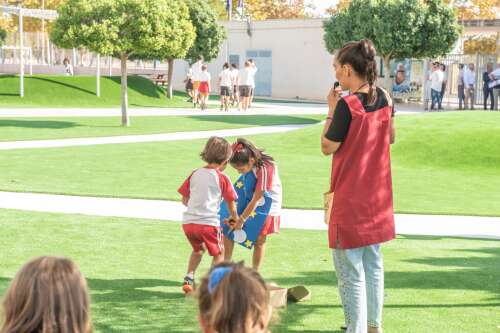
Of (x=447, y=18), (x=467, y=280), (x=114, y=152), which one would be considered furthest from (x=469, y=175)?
(x=447, y=18)

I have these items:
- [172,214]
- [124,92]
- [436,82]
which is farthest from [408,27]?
[172,214]

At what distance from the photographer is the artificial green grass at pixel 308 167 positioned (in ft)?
40.6

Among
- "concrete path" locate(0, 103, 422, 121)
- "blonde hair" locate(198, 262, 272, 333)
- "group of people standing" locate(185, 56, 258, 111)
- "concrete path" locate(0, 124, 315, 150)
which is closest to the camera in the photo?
"blonde hair" locate(198, 262, 272, 333)

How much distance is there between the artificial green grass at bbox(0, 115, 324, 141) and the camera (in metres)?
21.0

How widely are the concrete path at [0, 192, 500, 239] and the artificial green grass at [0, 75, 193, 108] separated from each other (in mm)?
20607

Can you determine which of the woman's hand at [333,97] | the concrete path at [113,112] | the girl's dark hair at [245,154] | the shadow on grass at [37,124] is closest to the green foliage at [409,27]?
the concrete path at [113,112]

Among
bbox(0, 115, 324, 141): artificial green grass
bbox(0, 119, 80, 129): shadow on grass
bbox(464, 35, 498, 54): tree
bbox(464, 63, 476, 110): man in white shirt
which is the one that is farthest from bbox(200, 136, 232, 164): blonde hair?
bbox(464, 35, 498, 54): tree

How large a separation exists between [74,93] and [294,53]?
48.3 ft

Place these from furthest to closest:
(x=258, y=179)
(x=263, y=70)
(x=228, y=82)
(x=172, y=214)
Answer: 1. (x=263, y=70)
2. (x=228, y=82)
3. (x=172, y=214)
4. (x=258, y=179)

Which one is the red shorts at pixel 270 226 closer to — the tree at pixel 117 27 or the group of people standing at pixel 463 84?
the tree at pixel 117 27

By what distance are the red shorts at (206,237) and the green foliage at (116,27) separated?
16.0m

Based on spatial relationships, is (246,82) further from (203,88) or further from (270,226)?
(270,226)

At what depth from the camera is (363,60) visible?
4887mm

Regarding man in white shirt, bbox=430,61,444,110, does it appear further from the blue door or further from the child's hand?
the child's hand
